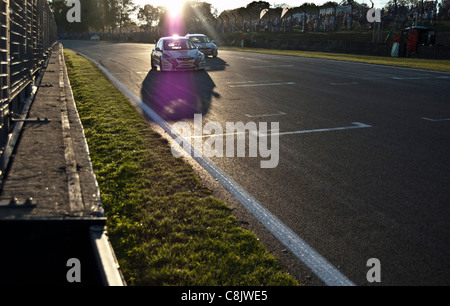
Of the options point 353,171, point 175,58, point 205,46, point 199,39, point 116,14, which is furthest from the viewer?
point 116,14

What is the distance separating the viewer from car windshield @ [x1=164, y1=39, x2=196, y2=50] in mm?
19156

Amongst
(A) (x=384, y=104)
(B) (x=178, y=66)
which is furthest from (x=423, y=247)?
(B) (x=178, y=66)

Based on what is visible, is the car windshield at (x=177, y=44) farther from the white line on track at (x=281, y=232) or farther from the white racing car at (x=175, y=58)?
the white line on track at (x=281, y=232)

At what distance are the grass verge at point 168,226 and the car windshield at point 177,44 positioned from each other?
13.2 m

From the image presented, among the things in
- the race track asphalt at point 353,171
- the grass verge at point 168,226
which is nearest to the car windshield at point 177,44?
the race track asphalt at point 353,171

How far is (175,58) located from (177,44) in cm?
141

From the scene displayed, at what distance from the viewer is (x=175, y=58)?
60.3ft

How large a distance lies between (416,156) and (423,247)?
2.73m

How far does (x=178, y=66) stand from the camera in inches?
727

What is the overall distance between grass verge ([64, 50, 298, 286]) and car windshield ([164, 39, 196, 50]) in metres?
13.2

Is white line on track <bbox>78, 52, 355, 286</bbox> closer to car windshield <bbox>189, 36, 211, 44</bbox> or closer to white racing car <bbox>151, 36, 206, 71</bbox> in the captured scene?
white racing car <bbox>151, 36, 206, 71</bbox>

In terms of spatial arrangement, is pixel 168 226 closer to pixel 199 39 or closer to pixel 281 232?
pixel 281 232

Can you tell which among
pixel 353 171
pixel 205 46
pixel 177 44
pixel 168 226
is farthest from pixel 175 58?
pixel 168 226
